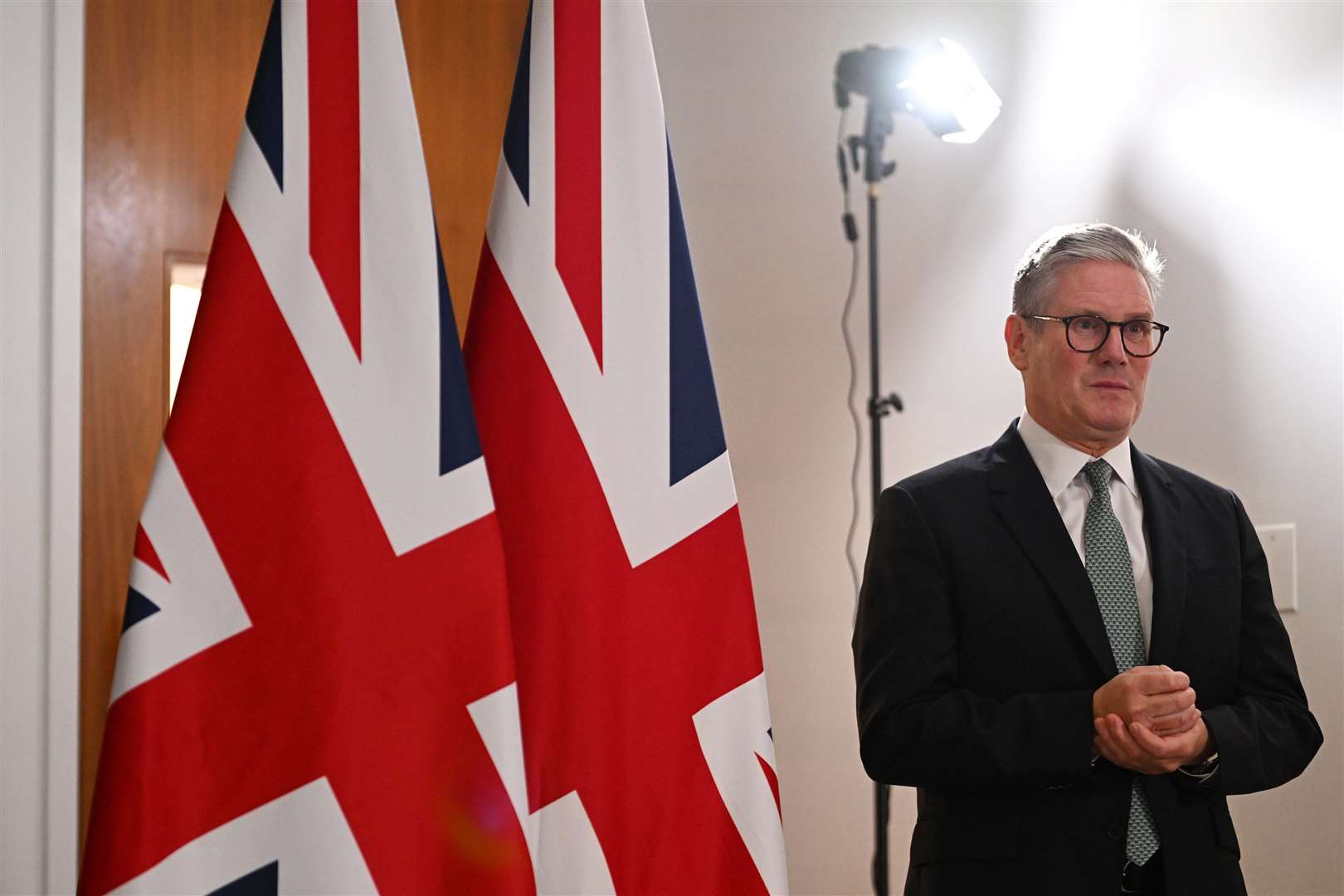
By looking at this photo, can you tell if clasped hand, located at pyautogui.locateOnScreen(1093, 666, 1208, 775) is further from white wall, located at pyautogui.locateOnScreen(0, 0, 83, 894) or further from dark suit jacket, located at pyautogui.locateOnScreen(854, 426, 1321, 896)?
white wall, located at pyautogui.locateOnScreen(0, 0, 83, 894)

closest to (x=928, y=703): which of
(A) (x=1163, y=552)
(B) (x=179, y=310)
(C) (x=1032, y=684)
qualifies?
(C) (x=1032, y=684)

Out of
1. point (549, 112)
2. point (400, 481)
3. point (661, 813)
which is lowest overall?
point (661, 813)

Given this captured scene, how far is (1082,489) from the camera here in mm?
1418

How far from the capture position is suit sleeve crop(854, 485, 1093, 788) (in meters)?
1.22

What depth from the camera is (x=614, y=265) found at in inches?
42.1

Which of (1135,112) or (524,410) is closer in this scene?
(524,410)

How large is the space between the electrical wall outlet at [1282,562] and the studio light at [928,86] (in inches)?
45.9

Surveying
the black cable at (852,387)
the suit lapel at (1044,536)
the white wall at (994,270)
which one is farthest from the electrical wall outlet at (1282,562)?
the suit lapel at (1044,536)

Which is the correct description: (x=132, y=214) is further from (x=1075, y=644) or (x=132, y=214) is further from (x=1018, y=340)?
(x=1075, y=644)

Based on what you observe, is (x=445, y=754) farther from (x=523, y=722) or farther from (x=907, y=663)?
(x=907, y=663)

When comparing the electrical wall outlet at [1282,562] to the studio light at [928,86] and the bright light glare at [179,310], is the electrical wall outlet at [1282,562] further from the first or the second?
the bright light glare at [179,310]

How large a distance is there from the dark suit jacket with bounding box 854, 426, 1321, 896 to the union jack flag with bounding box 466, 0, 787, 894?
0.93ft

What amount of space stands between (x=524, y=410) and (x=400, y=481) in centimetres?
15

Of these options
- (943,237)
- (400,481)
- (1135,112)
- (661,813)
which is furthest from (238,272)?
(1135,112)
